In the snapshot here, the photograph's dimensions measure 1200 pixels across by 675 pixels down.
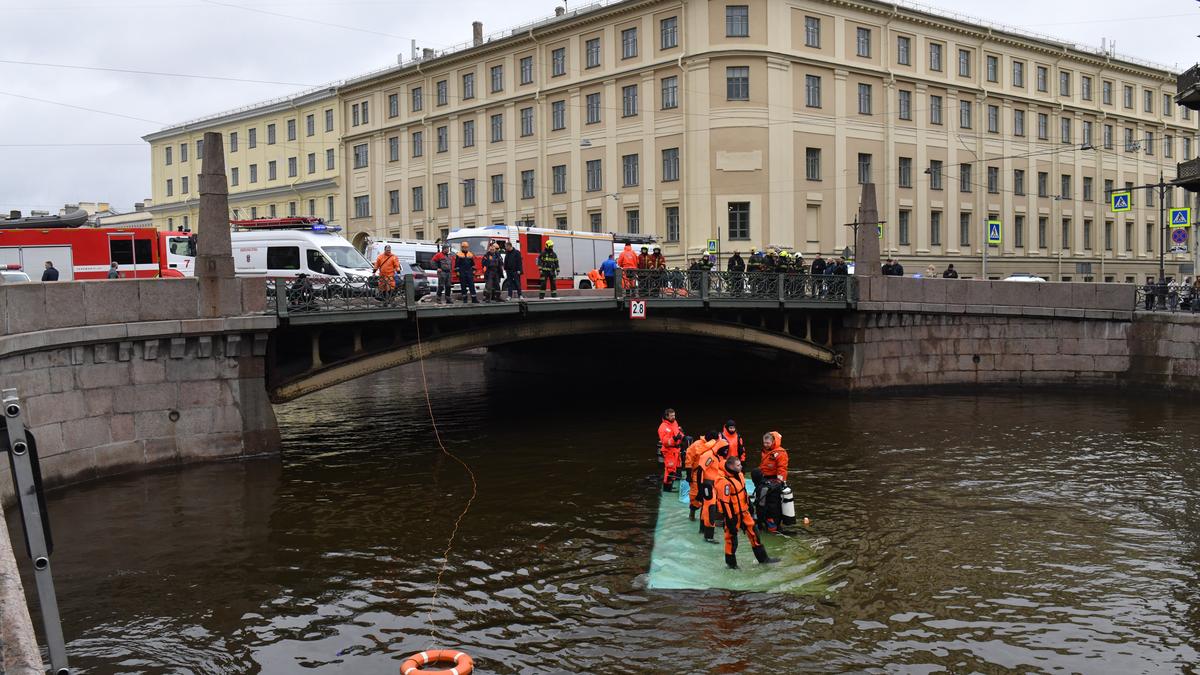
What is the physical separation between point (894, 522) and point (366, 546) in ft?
26.1

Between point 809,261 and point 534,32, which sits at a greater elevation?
point 534,32

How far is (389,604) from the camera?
1181 centimetres

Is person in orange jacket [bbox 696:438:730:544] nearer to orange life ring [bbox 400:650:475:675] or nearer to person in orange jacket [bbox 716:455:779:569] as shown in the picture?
person in orange jacket [bbox 716:455:779:569]

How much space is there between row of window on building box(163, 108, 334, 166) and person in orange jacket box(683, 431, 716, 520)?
52.4 m

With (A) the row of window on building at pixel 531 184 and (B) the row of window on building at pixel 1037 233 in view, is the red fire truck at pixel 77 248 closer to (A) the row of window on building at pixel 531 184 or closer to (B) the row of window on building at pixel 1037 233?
(A) the row of window on building at pixel 531 184

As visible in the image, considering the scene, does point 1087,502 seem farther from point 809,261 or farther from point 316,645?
point 809,261

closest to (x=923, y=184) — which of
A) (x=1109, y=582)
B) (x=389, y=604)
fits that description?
(x=1109, y=582)

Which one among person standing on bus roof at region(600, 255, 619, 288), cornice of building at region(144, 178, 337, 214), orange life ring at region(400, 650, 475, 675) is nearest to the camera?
orange life ring at region(400, 650, 475, 675)

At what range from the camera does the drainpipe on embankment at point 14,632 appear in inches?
160

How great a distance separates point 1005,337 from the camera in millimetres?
31516

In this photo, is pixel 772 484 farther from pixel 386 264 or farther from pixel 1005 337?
pixel 1005 337

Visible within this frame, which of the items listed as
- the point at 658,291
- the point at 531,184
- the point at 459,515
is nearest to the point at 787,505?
the point at 459,515

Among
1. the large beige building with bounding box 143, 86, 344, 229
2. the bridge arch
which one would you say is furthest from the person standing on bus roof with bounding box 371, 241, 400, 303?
the large beige building with bounding box 143, 86, 344, 229

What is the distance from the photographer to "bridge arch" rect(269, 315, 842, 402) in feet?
68.3
